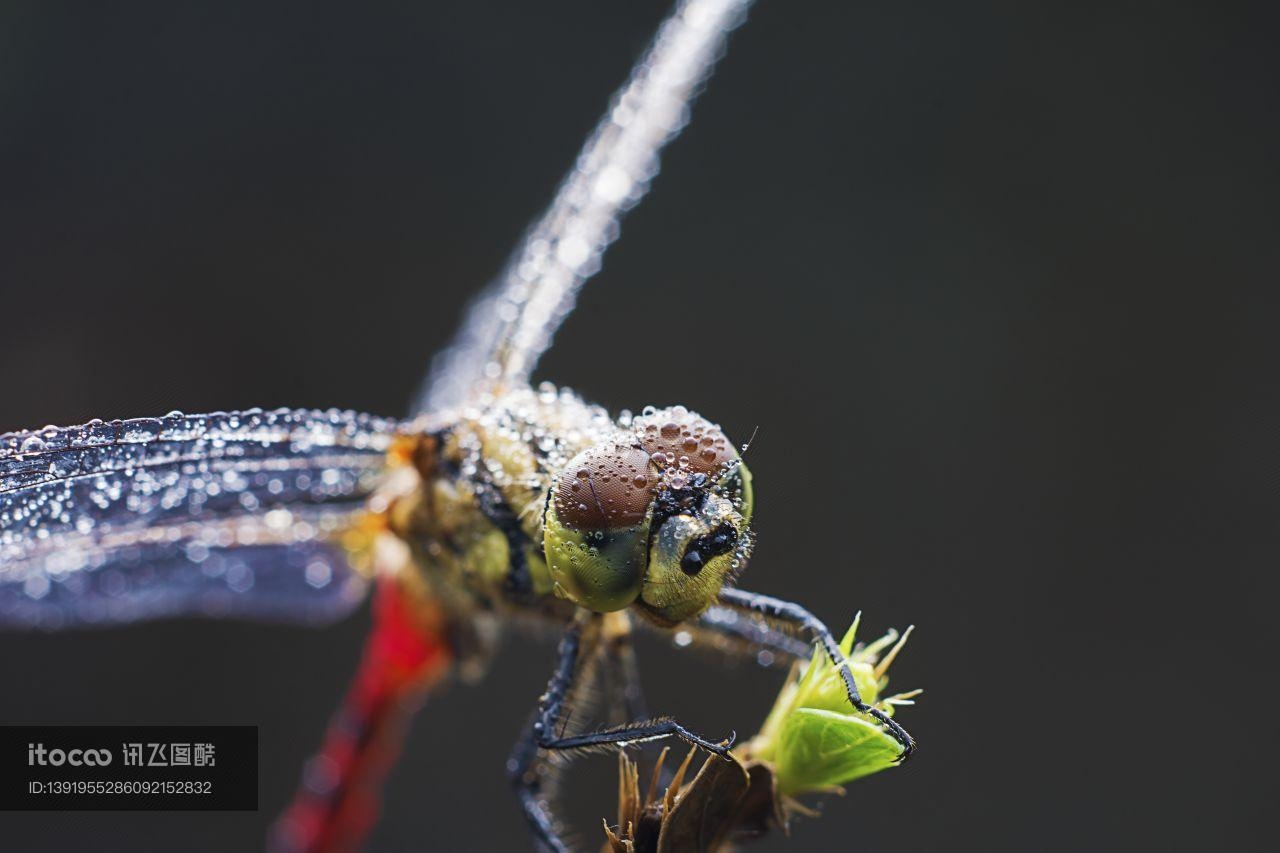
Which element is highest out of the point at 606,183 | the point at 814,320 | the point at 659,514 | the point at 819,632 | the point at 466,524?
the point at 814,320

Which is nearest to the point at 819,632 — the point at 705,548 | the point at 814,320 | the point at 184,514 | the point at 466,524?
the point at 705,548

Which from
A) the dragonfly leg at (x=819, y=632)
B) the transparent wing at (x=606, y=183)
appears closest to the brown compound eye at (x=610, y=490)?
the dragonfly leg at (x=819, y=632)

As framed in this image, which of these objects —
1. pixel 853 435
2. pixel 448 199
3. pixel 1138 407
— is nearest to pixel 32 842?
pixel 448 199

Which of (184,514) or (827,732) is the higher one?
(184,514)

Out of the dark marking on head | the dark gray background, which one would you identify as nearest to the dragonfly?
the dark marking on head

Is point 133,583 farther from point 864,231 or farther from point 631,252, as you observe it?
point 864,231

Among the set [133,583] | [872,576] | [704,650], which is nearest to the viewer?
[704,650]

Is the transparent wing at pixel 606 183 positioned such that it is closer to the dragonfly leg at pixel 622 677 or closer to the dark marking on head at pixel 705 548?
the dragonfly leg at pixel 622 677

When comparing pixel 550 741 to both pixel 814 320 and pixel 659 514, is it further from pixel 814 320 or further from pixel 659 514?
pixel 814 320
